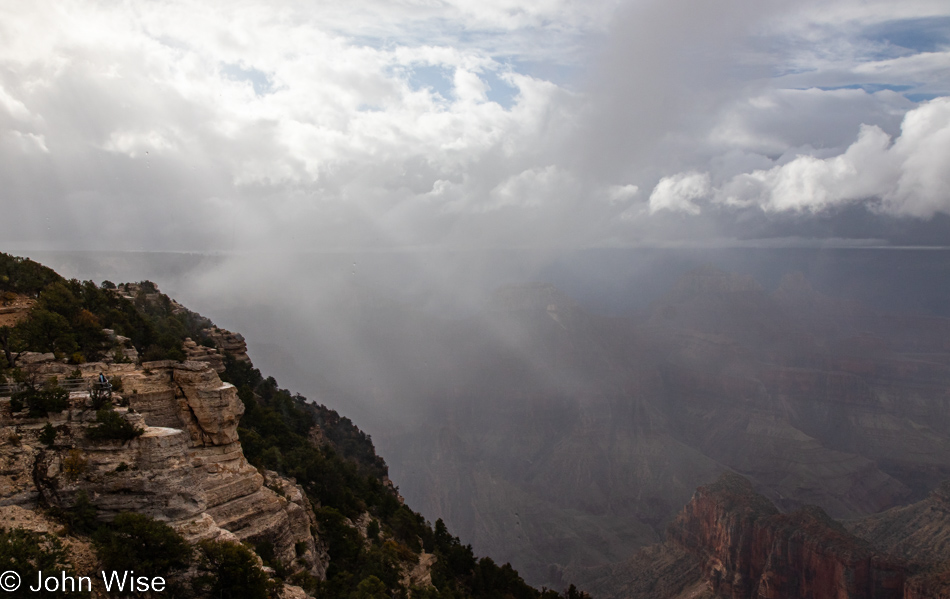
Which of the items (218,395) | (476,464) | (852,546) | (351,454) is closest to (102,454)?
(218,395)

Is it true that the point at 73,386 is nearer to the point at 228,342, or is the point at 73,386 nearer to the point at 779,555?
the point at 228,342

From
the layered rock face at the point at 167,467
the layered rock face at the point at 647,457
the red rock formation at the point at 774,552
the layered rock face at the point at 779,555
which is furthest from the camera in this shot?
the layered rock face at the point at 647,457

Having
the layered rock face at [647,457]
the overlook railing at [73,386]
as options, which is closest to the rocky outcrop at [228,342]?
the overlook railing at [73,386]

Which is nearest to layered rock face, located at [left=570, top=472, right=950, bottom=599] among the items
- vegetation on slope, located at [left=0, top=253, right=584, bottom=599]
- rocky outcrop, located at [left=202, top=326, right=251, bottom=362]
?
vegetation on slope, located at [left=0, top=253, right=584, bottom=599]

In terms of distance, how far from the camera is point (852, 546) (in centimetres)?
6731

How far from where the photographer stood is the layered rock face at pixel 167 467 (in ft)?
53.1

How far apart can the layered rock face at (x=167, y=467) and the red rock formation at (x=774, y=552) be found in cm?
7027

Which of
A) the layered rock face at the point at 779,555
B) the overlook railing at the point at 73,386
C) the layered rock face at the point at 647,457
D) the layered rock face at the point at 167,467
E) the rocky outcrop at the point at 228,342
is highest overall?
the overlook railing at the point at 73,386

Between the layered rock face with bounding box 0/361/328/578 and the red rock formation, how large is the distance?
→ 70272mm

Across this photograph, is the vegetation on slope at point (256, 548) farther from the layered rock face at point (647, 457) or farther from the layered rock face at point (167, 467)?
the layered rock face at point (647, 457)

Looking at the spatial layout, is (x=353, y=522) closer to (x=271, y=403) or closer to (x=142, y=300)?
(x=271, y=403)

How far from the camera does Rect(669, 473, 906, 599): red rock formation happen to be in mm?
64750

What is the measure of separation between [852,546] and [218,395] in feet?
256

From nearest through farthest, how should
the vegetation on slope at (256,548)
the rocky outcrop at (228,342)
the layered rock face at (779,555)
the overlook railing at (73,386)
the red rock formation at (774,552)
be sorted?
1. the vegetation on slope at (256,548)
2. the overlook railing at (73,386)
3. the rocky outcrop at (228,342)
4. the layered rock face at (779,555)
5. the red rock formation at (774,552)
